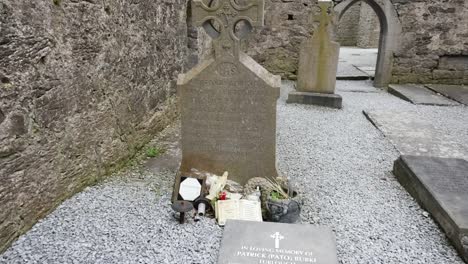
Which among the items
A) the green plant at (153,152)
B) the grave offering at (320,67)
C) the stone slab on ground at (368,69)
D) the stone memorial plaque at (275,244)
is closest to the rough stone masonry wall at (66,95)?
the green plant at (153,152)

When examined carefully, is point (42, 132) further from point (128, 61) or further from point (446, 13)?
point (446, 13)

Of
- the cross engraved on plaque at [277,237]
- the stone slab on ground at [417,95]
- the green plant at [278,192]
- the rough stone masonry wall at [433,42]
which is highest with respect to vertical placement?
the rough stone masonry wall at [433,42]

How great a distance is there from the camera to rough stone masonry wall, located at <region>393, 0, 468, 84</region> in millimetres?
8047

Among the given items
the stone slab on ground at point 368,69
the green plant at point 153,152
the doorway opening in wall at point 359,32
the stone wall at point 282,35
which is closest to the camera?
the green plant at point 153,152

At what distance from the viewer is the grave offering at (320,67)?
6273mm

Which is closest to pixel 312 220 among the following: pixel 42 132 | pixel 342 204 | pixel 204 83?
pixel 342 204

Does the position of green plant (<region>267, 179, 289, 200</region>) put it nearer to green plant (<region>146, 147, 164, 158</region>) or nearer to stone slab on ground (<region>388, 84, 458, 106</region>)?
green plant (<region>146, 147, 164, 158</region>)

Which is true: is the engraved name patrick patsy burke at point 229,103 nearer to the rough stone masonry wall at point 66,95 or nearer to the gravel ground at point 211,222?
the gravel ground at point 211,222

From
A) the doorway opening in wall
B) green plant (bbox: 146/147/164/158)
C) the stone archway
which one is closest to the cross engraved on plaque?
green plant (bbox: 146/147/164/158)

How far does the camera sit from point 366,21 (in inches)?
748

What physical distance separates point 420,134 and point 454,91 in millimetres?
3766

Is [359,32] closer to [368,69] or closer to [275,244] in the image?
[368,69]

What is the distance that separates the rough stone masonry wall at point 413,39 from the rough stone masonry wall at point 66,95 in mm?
5152

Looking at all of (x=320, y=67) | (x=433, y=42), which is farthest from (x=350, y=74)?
(x=320, y=67)
